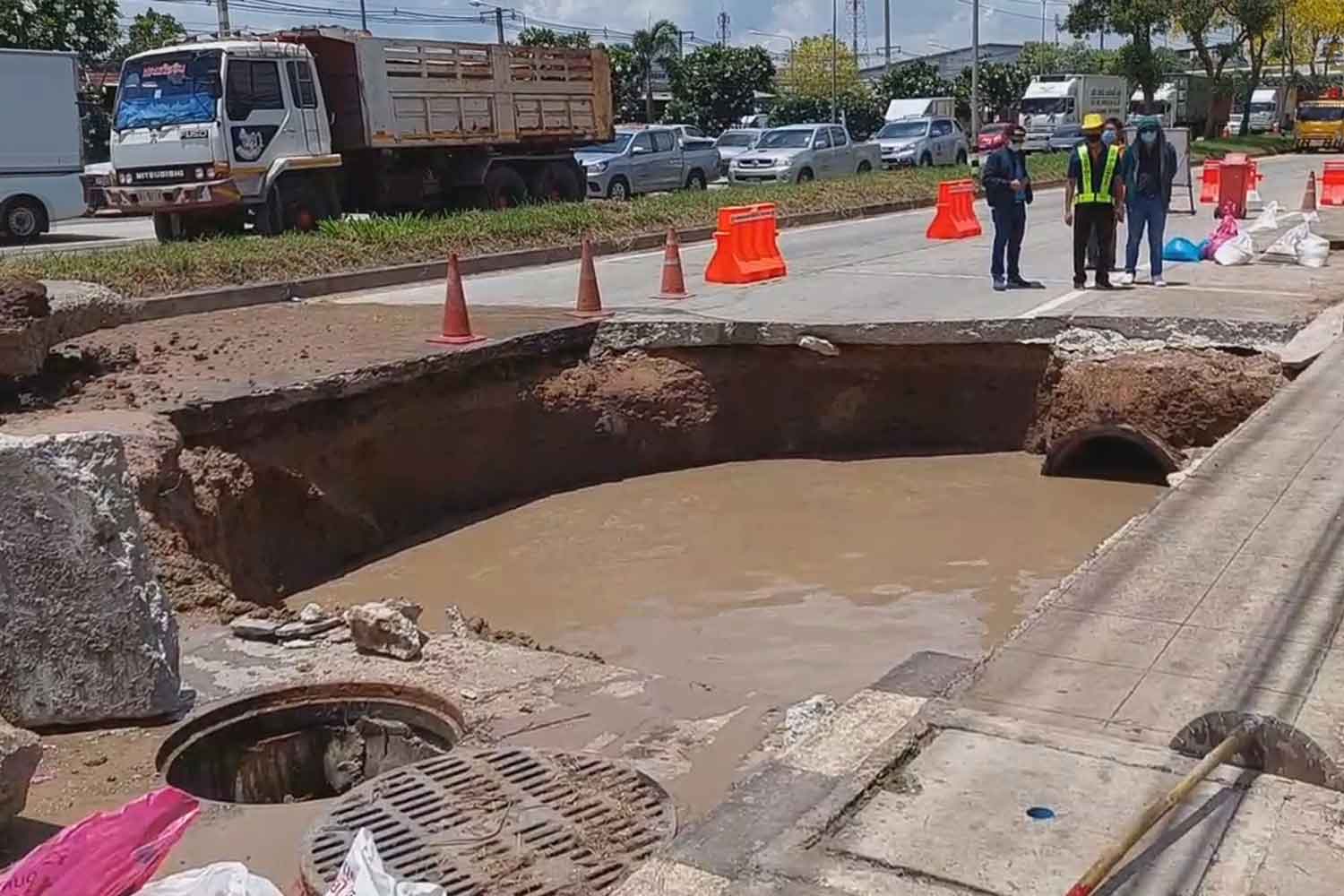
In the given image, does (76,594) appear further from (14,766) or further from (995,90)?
(995,90)

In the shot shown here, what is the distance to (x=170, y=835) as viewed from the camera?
3520 mm

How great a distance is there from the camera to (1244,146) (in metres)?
48.6

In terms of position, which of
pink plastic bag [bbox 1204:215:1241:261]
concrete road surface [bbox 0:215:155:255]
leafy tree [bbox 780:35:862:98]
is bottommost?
pink plastic bag [bbox 1204:215:1241:261]

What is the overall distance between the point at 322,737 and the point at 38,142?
21.8 metres

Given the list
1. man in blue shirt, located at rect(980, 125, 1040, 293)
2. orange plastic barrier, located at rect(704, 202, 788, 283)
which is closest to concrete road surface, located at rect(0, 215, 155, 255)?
orange plastic barrier, located at rect(704, 202, 788, 283)

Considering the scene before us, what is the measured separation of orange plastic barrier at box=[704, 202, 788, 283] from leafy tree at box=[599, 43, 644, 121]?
46445mm

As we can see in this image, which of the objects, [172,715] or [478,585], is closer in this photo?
[172,715]

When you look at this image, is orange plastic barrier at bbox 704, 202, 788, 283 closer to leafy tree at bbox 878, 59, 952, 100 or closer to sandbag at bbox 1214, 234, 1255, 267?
sandbag at bbox 1214, 234, 1255, 267

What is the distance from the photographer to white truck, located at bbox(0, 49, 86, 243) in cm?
2355

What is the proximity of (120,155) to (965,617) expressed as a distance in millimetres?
14705

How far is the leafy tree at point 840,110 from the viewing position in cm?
6119

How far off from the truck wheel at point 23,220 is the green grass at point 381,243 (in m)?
7.59

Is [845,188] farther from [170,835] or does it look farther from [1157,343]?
[170,835]

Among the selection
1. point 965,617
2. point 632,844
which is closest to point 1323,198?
point 965,617
